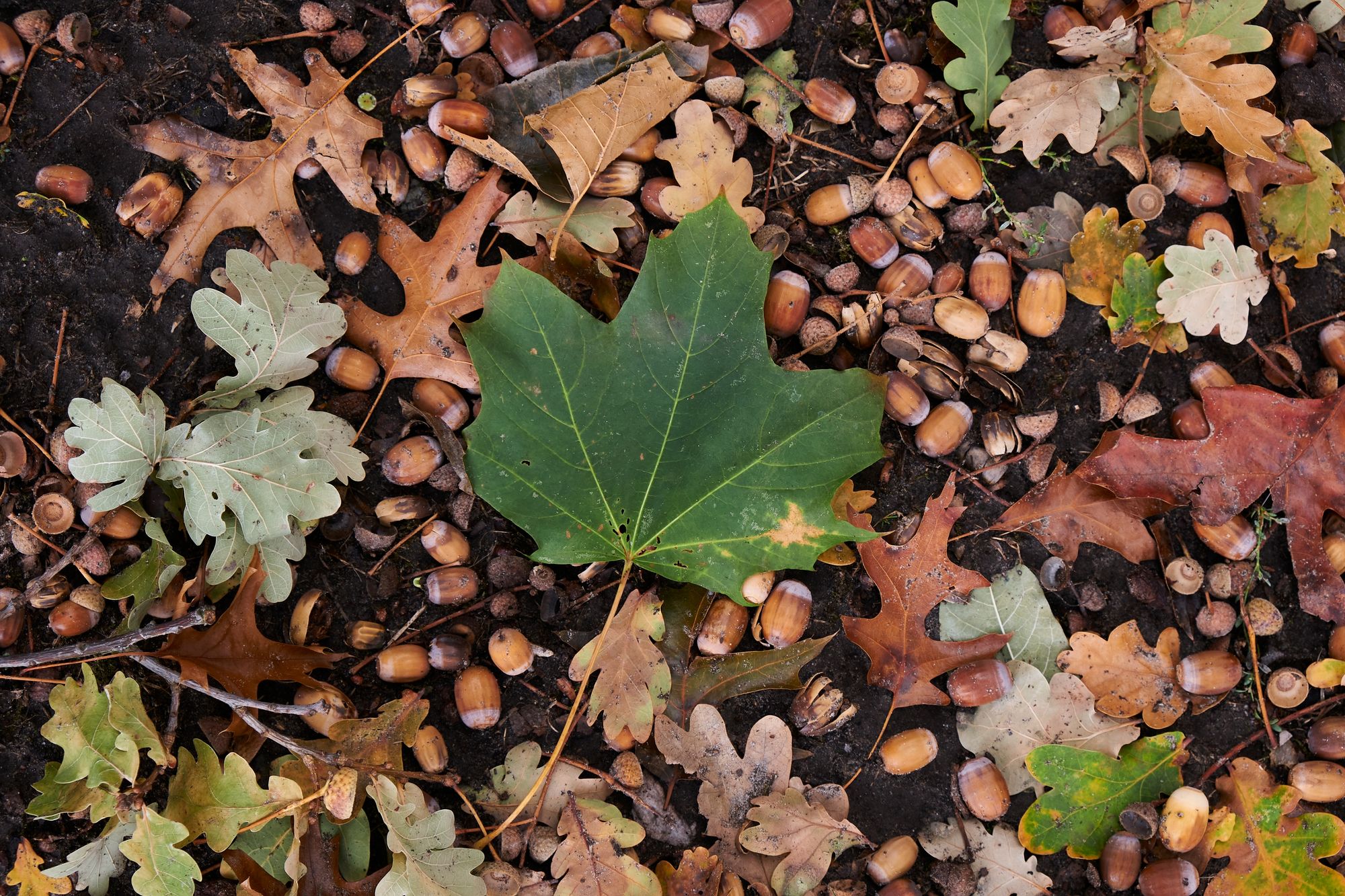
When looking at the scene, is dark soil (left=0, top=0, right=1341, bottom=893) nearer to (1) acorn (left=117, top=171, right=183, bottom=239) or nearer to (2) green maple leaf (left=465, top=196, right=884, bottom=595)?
(1) acorn (left=117, top=171, right=183, bottom=239)

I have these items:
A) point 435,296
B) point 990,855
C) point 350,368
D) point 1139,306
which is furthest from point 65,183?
point 990,855

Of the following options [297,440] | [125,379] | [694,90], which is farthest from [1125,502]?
[125,379]

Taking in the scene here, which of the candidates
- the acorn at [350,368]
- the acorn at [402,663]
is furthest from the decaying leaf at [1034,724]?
the acorn at [350,368]

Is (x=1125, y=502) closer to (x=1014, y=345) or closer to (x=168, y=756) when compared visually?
(x=1014, y=345)

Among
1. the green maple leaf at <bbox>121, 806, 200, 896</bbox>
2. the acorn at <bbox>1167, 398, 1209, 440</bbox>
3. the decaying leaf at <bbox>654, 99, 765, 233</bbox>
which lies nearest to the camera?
the green maple leaf at <bbox>121, 806, 200, 896</bbox>

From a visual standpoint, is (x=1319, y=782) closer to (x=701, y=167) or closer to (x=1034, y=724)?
(x=1034, y=724)

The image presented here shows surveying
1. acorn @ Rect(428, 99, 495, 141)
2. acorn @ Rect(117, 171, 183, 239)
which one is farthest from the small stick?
acorn @ Rect(428, 99, 495, 141)
